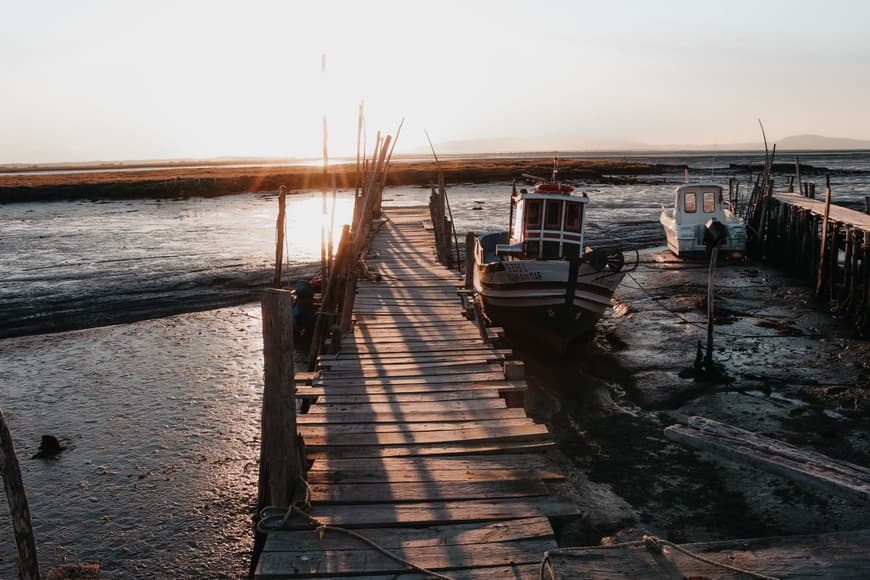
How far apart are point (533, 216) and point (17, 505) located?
1237 centimetres

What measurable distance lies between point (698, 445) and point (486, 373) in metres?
3.92

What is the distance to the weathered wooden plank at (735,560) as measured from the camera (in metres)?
4.44

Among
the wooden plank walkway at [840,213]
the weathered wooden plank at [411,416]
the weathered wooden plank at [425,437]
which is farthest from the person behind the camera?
the wooden plank walkway at [840,213]

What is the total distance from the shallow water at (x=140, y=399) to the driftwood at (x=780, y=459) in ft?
16.4

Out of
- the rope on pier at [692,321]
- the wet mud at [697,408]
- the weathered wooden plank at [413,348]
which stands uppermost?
the weathered wooden plank at [413,348]

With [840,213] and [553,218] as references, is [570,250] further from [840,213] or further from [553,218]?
[840,213]

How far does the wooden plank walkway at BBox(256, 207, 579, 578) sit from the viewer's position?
5281mm

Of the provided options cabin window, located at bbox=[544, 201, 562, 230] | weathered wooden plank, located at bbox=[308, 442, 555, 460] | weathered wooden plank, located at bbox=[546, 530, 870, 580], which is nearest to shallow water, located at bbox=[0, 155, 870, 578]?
weathered wooden plank, located at bbox=[308, 442, 555, 460]

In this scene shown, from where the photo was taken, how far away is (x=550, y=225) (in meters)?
15.5

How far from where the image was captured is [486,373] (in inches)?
376

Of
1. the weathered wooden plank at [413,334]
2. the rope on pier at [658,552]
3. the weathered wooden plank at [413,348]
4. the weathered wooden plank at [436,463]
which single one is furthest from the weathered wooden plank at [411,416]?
the weathered wooden plank at [413,334]

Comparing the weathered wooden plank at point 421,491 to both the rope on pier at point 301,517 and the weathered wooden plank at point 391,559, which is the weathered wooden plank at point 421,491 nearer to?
the rope on pier at point 301,517

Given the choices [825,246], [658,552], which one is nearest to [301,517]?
[658,552]

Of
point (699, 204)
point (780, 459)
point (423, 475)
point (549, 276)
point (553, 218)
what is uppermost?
point (699, 204)
